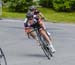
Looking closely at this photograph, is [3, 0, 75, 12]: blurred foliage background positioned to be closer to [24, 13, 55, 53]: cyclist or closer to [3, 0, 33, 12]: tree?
[3, 0, 33, 12]: tree

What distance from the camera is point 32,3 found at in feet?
135

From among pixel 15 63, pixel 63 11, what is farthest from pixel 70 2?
pixel 15 63

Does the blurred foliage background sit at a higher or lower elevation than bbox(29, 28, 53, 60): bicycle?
lower

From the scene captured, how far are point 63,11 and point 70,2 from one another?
1.38 m

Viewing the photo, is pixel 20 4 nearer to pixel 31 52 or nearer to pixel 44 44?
pixel 31 52

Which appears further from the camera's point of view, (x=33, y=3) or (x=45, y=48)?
(x=33, y=3)

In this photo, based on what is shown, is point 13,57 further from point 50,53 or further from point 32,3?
point 32,3

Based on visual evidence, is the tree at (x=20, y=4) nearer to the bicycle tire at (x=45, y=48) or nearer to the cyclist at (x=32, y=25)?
the bicycle tire at (x=45, y=48)

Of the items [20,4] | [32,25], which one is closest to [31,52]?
[32,25]

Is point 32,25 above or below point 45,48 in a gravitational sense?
above

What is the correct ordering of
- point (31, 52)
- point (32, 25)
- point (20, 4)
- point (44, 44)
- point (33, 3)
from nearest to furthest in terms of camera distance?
point (32, 25), point (44, 44), point (31, 52), point (20, 4), point (33, 3)

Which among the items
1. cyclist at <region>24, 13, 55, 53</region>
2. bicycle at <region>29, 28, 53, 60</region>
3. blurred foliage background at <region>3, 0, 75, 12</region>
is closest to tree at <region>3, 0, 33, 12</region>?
blurred foliage background at <region>3, 0, 75, 12</region>

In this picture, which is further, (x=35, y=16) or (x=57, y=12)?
(x=57, y=12)

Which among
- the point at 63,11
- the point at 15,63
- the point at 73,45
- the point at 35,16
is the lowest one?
the point at 63,11
